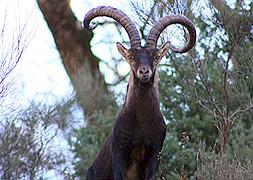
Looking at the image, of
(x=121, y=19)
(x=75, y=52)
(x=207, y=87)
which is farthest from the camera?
(x=75, y=52)

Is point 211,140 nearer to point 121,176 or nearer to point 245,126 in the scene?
point 245,126

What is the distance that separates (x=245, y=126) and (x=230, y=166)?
704 centimetres

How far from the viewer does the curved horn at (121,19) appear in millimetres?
9898

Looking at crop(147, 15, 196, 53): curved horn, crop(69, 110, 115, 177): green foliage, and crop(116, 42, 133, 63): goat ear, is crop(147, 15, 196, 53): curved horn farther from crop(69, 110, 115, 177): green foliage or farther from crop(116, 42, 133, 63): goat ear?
crop(69, 110, 115, 177): green foliage

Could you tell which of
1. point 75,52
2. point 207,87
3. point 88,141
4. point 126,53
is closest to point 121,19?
point 126,53

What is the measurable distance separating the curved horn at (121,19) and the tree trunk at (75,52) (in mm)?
9662

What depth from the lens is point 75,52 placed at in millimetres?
21062

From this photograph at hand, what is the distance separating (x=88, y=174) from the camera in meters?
11.1

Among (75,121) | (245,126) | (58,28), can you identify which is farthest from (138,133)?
(58,28)

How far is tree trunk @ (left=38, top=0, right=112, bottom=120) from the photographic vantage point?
20297 millimetres

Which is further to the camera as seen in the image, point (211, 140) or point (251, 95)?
point (211, 140)

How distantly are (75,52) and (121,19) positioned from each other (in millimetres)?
10940

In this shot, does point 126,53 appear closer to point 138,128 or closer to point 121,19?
point 121,19

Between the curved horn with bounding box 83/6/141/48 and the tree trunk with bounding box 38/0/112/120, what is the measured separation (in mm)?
9662
